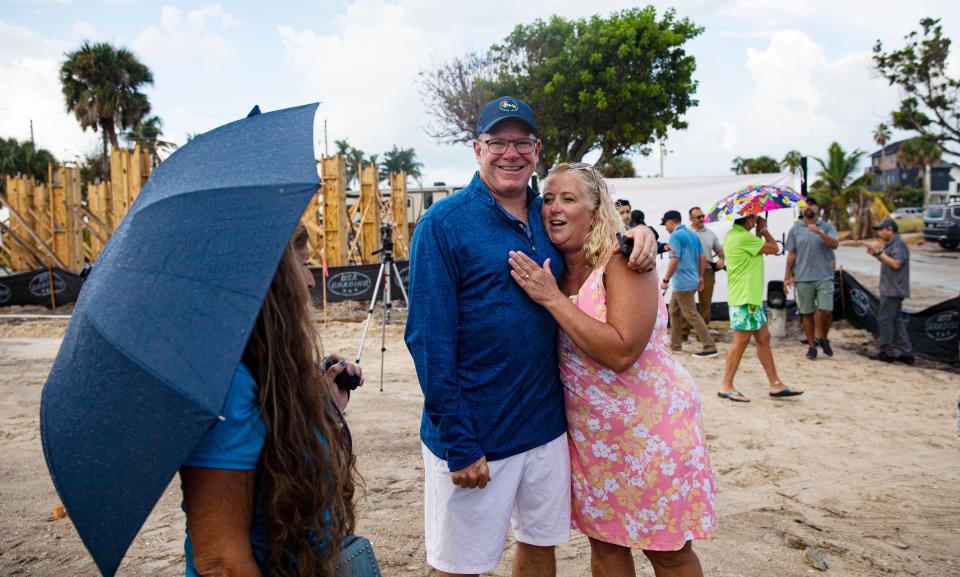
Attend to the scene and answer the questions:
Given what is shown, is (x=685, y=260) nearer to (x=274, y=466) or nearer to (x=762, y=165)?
(x=274, y=466)

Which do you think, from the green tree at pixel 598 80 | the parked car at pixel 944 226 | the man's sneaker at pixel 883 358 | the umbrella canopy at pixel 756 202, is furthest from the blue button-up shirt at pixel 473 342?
the parked car at pixel 944 226

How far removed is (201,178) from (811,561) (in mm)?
3423

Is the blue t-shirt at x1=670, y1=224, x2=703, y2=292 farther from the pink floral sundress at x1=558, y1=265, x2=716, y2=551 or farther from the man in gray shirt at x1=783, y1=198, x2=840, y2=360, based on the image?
the pink floral sundress at x1=558, y1=265, x2=716, y2=551

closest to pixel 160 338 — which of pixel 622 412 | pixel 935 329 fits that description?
pixel 622 412

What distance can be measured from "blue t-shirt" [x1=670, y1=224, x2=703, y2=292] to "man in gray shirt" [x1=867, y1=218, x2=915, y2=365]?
210cm

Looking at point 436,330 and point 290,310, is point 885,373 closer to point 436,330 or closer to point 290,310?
point 436,330

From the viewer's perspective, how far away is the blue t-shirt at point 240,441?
4.04 feet

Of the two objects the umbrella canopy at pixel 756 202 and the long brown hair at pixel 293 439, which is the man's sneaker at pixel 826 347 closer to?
the umbrella canopy at pixel 756 202

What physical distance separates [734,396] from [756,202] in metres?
2.34

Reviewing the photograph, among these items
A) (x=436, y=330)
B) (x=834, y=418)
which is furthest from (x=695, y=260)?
(x=436, y=330)

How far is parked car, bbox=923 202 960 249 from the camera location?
25203 mm

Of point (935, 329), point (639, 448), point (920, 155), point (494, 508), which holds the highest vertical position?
point (920, 155)

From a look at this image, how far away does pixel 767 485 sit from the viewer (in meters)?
4.47

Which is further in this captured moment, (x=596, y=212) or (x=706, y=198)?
(x=706, y=198)
